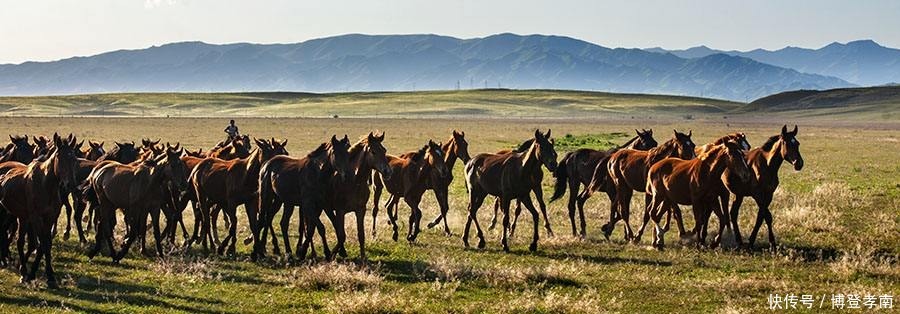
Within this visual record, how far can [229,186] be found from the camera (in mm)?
14750

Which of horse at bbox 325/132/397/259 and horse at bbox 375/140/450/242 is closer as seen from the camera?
horse at bbox 325/132/397/259

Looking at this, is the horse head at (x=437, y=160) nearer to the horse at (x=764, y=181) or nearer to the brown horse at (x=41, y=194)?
the horse at (x=764, y=181)

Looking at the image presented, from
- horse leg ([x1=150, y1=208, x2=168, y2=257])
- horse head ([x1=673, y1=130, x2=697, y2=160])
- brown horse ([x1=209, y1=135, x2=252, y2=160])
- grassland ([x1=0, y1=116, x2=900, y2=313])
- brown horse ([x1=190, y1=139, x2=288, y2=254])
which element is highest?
horse head ([x1=673, y1=130, x2=697, y2=160])

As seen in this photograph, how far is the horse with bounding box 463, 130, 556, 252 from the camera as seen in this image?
1513 centimetres

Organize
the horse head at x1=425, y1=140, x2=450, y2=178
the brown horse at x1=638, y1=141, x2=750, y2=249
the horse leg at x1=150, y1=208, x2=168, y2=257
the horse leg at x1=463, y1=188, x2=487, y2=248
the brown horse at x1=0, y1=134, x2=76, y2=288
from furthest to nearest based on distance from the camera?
1. the horse head at x1=425, y1=140, x2=450, y2=178
2. the horse leg at x1=463, y1=188, x2=487, y2=248
3. the brown horse at x1=638, y1=141, x2=750, y2=249
4. the horse leg at x1=150, y1=208, x2=168, y2=257
5. the brown horse at x1=0, y1=134, x2=76, y2=288

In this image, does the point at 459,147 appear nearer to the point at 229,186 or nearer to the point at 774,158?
the point at 229,186

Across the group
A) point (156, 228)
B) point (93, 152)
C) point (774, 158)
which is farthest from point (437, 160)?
point (93, 152)

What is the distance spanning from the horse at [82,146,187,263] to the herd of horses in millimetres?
20

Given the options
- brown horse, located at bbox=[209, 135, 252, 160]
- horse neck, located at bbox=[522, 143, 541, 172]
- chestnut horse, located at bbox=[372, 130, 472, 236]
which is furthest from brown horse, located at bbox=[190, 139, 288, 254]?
horse neck, located at bbox=[522, 143, 541, 172]

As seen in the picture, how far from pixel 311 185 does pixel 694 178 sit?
7305 mm

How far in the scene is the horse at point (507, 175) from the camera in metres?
15.1

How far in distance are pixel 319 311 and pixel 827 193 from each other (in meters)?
17.3

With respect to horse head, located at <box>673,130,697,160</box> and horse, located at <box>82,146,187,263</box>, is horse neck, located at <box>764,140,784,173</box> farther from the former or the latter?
Result: horse, located at <box>82,146,187,263</box>

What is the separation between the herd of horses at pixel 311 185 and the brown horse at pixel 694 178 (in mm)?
22
